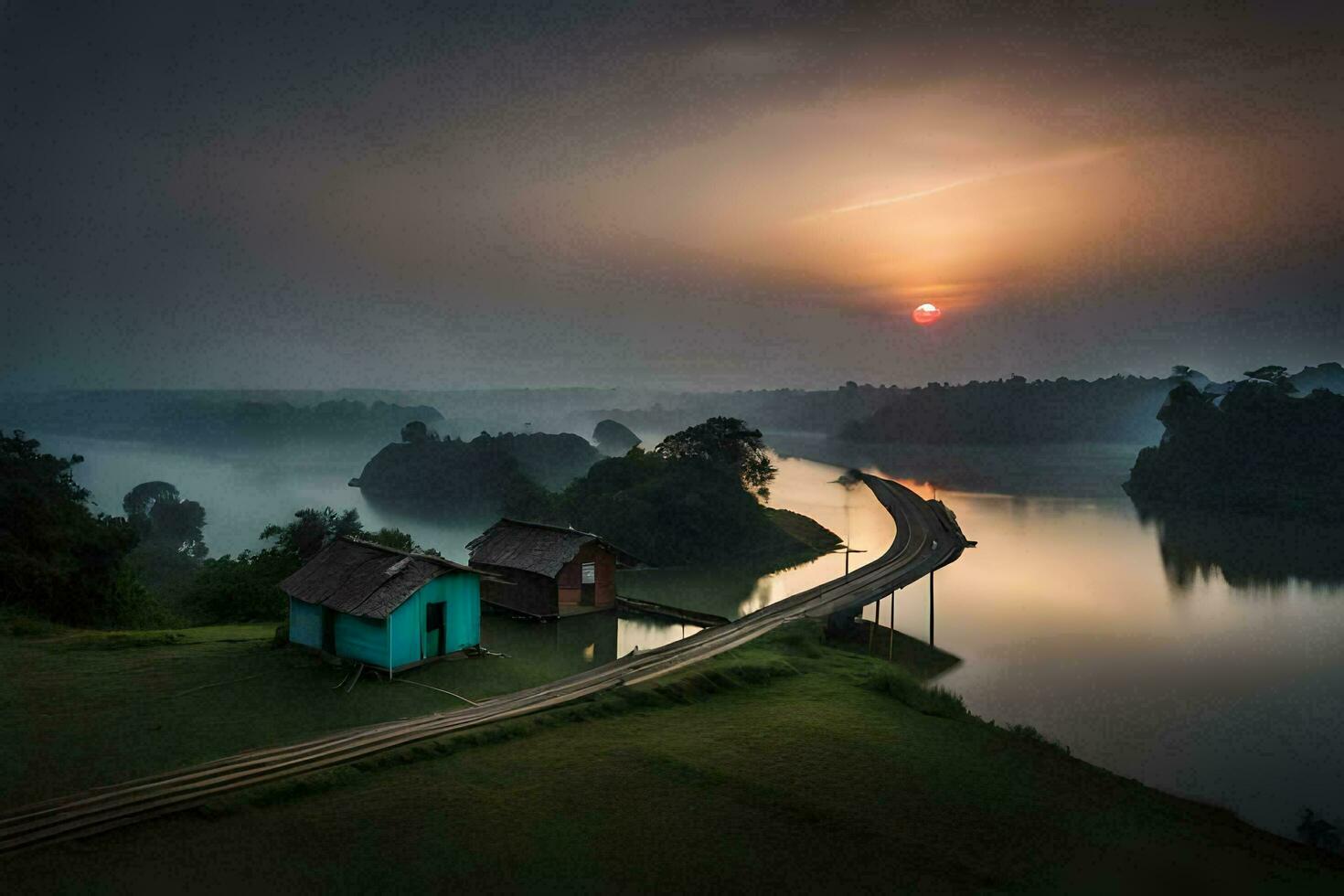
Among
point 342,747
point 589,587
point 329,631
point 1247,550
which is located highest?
point 329,631

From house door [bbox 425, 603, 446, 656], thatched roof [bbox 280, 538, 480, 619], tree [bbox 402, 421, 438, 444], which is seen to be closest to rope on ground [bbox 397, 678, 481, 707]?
house door [bbox 425, 603, 446, 656]

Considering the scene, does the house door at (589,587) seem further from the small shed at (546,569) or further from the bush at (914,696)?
the bush at (914,696)

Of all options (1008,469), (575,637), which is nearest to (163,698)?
(575,637)

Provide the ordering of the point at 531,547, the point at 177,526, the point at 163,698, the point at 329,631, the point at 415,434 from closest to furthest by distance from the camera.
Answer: the point at 163,698 → the point at 329,631 → the point at 531,547 → the point at 177,526 → the point at 415,434

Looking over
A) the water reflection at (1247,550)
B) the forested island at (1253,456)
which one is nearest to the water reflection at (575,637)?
the water reflection at (1247,550)

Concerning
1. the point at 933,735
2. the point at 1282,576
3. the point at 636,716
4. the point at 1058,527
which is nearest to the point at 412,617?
the point at 636,716

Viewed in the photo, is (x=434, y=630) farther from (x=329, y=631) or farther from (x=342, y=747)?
(x=342, y=747)

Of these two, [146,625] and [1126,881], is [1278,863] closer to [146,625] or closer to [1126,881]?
[1126,881]
